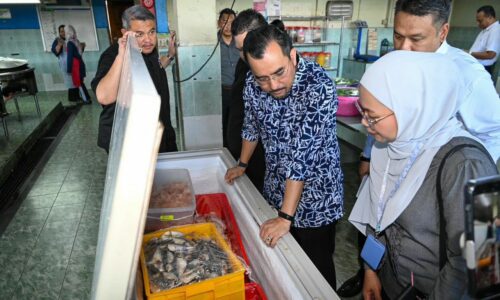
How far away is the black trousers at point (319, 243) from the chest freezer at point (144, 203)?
0.33 metres

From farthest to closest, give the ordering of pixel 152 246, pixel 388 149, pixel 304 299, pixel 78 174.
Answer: pixel 78 174 → pixel 152 246 → pixel 388 149 → pixel 304 299

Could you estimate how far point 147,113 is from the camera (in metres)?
0.39

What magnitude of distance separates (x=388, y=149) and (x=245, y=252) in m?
0.65

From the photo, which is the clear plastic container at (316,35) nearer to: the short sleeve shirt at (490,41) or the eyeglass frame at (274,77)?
the short sleeve shirt at (490,41)

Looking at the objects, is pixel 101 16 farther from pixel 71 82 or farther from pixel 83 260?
pixel 83 260

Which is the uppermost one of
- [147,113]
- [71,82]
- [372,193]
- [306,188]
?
[147,113]

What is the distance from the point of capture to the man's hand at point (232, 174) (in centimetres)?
155

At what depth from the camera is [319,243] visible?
5.00ft

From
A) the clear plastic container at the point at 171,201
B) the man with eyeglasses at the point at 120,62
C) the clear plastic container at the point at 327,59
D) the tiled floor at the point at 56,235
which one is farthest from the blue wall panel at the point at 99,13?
the clear plastic container at the point at 171,201

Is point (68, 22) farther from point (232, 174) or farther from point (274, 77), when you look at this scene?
point (274, 77)

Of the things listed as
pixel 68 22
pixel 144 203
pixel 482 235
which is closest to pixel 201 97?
pixel 144 203

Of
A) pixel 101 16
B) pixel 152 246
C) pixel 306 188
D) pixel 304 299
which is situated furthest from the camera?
pixel 101 16

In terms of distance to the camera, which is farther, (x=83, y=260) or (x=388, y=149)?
(x=83, y=260)

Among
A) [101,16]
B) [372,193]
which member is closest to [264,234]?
[372,193]
